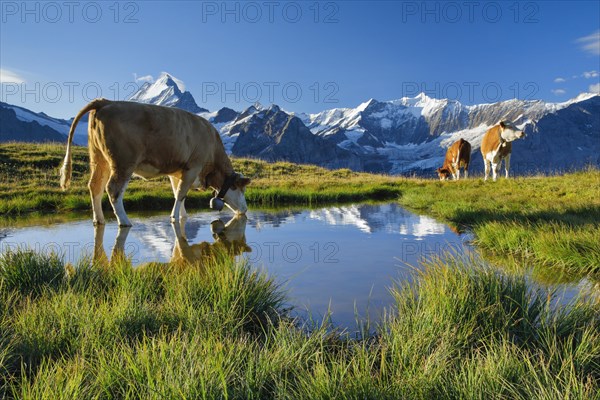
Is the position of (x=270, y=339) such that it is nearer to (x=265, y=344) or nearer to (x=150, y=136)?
(x=265, y=344)

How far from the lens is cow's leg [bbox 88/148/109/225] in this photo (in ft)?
25.5

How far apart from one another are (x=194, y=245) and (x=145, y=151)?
238 cm

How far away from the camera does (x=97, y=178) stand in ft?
26.1

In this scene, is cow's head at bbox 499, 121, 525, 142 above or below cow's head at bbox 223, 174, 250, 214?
above

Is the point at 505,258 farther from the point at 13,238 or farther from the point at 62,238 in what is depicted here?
the point at 13,238

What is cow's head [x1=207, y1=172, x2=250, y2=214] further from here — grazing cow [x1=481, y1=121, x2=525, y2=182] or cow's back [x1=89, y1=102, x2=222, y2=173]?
grazing cow [x1=481, y1=121, x2=525, y2=182]

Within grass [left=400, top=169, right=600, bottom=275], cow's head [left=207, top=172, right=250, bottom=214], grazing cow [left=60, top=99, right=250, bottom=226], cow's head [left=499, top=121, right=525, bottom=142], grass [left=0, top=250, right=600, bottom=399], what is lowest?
grass [left=0, top=250, right=600, bottom=399]

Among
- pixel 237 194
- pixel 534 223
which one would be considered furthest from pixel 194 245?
pixel 534 223

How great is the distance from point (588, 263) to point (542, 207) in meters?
4.72

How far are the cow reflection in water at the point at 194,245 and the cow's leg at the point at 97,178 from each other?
1.09ft

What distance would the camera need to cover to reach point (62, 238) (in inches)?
270

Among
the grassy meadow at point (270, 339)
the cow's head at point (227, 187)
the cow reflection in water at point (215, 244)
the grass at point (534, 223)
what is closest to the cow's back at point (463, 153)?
the grass at point (534, 223)

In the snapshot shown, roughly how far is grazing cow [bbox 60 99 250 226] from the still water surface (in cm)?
80

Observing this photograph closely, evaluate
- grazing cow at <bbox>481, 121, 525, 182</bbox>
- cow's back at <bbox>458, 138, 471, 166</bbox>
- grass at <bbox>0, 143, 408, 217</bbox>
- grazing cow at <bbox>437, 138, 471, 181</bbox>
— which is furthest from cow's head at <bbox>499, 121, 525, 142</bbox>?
grass at <bbox>0, 143, 408, 217</bbox>
